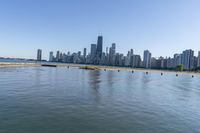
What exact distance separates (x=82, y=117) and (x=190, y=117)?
498 inches

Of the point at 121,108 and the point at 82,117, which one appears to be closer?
the point at 82,117

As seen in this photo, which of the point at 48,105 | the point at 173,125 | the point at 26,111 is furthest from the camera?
the point at 48,105

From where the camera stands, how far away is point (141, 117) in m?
19.0

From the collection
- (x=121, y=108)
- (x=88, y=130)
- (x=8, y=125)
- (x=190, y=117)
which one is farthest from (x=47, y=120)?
(x=190, y=117)

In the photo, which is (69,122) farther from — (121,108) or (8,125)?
(121,108)

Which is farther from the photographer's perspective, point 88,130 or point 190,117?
point 190,117

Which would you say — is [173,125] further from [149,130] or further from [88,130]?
[88,130]

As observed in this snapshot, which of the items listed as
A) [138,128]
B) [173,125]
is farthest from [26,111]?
[173,125]

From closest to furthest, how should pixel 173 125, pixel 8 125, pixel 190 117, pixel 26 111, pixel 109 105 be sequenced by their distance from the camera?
1. pixel 8 125
2. pixel 173 125
3. pixel 26 111
4. pixel 190 117
5. pixel 109 105

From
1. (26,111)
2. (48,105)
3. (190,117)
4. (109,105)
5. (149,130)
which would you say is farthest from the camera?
(109,105)

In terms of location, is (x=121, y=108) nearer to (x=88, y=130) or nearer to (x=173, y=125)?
(x=173, y=125)

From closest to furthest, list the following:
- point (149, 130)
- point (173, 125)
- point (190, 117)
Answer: point (149, 130)
point (173, 125)
point (190, 117)

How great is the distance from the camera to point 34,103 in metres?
22.2

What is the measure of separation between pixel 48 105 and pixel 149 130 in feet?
41.1
